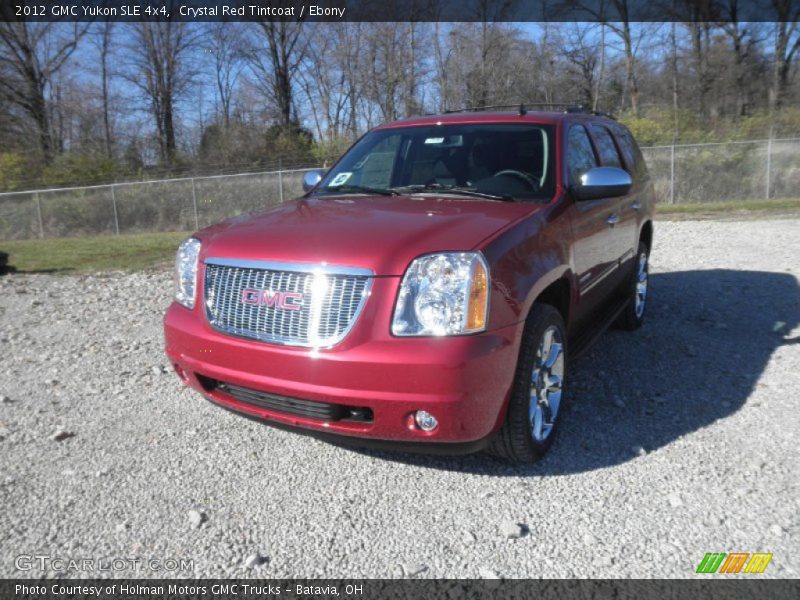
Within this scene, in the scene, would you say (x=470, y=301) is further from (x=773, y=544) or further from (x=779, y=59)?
(x=779, y=59)

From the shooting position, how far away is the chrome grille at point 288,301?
286 centimetres

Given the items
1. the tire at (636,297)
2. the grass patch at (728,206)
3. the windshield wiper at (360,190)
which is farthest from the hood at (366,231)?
the grass patch at (728,206)

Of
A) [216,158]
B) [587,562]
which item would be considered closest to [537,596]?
[587,562]

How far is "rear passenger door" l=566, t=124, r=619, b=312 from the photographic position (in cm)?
394

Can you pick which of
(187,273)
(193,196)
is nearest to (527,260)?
(187,273)

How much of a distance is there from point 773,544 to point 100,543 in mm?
2802

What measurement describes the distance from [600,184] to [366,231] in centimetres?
156

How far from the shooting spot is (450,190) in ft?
12.7

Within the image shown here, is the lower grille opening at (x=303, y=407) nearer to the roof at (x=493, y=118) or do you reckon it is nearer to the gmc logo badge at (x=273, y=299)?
the gmc logo badge at (x=273, y=299)

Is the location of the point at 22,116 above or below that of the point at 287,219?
above

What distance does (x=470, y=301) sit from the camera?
2.80 meters

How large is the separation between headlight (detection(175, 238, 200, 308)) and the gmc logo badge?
0.49 metres

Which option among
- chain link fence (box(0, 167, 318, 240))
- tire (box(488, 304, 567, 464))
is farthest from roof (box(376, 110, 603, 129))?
chain link fence (box(0, 167, 318, 240))

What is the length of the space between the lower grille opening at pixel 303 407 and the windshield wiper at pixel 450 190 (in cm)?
150
